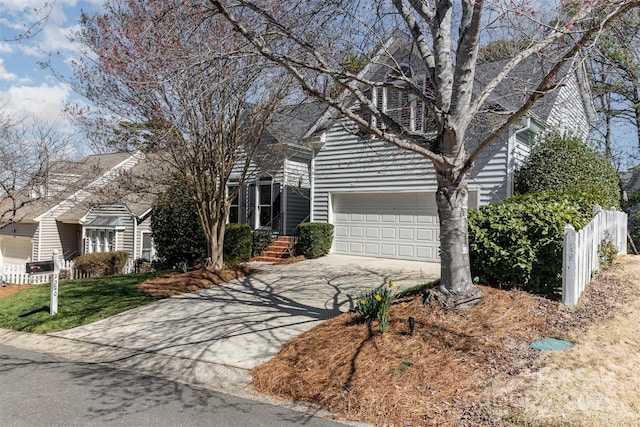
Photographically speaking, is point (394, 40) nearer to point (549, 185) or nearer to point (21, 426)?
point (549, 185)

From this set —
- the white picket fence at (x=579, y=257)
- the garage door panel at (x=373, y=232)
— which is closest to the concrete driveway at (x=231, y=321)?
the garage door panel at (x=373, y=232)

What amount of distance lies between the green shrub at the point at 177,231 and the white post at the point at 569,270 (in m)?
12.7

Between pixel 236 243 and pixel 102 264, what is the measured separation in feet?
24.5

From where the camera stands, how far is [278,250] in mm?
16375

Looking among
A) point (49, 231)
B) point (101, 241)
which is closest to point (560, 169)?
point (101, 241)

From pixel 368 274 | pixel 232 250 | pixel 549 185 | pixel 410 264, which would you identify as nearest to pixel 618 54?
pixel 549 185

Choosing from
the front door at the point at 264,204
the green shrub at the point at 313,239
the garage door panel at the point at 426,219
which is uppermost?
the front door at the point at 264,204

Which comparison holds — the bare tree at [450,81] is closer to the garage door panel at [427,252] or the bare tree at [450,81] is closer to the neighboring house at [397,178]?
the neighboring house at [397,178]

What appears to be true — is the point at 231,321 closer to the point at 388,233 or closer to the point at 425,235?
the point at 425,235

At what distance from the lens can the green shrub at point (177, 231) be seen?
16.9 meters

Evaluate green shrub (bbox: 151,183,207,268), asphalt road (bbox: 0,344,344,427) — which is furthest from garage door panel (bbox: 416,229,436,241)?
asphalt road (bbox: 0,344,344,427)

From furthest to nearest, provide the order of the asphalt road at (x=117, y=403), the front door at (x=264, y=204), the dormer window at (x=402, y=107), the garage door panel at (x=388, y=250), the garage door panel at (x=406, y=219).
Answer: the front door at (x=264, y=204) < the garage door panel at (x=388, y=250) < the garage door panel at (x=406, y=219) < the dormer window at (x=402, y=107) < the asphalt road at (x=117, y=403)

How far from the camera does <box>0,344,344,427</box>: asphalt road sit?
448cm

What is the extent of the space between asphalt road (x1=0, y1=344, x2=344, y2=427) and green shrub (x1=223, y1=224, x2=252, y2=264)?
9.19 m
